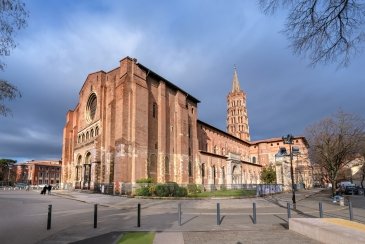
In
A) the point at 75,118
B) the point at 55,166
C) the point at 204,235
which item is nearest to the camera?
the point at 204,235

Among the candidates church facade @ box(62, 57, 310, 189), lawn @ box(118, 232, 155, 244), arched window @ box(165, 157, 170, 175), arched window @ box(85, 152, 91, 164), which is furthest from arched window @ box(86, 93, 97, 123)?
lawn @ box(118, 232, 155, 244)

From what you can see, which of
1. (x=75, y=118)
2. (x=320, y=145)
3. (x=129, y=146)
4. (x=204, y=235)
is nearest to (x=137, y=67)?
(x=129, y=146)

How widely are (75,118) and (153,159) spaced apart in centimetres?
2039

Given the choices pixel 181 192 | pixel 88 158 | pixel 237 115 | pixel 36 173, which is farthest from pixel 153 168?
pixel 36 173

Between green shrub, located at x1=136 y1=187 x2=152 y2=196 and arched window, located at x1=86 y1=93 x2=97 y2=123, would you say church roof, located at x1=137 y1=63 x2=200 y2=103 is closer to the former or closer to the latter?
arched window, located at x1=86 y1=93 x2=97 y2=123

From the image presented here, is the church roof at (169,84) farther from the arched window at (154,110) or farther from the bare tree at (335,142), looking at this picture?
the bare tree at (335,142)

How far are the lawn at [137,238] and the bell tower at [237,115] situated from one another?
3631 inches

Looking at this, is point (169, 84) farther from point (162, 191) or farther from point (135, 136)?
point (162, 191)

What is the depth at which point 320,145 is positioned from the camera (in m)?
33.7

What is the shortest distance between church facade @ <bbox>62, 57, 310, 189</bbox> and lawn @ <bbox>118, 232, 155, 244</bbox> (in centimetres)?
2347

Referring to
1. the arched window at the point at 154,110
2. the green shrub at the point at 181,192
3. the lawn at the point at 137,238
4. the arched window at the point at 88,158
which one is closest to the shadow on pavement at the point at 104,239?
the lawn at the point at 137,238

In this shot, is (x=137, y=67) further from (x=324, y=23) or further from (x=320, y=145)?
(x=324, y=23)

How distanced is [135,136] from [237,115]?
236 feet

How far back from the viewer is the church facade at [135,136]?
35.3 m
